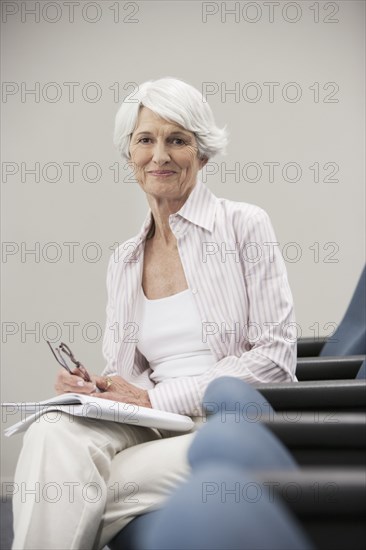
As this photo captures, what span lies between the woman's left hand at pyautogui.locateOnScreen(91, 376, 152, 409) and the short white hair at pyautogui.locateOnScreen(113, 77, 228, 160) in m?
0.60

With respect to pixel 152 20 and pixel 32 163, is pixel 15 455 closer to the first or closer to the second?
pixel 32 163

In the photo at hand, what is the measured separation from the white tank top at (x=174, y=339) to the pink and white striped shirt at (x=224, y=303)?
2 cm

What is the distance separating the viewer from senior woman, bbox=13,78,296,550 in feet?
6.55

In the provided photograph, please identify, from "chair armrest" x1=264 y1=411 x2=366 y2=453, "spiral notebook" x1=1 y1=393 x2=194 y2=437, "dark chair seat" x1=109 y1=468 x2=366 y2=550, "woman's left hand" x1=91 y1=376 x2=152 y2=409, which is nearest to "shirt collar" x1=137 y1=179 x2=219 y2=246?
"woman's left hand" x1=91 y1=376 x2=152 y2=409

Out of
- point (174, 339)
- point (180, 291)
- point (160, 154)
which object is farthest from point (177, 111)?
point (174, 339)

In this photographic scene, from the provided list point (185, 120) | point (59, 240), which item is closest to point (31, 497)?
point (185, 120)

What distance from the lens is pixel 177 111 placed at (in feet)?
7.00

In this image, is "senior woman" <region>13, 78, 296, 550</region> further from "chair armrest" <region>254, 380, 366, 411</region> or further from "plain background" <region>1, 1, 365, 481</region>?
"plain background" <region>1, 1, 365, 481</region>

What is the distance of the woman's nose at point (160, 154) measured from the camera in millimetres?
2145

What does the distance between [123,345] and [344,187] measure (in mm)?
2081

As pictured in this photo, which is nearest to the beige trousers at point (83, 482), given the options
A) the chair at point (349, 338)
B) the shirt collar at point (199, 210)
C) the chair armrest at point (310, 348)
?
the shirt collar at point (199, 210)

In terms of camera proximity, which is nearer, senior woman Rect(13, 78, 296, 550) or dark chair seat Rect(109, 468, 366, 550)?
dark chair seat Rect(109, 468, 366, 550)

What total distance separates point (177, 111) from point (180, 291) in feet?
1.42

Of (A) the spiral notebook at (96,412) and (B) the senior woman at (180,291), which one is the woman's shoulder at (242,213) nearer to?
(B) the senior woman at (180,291)
